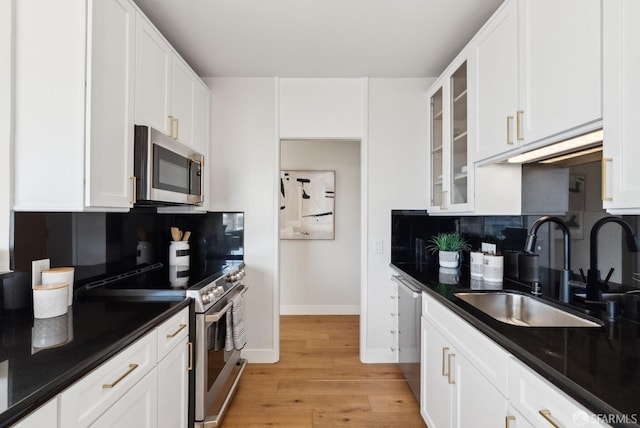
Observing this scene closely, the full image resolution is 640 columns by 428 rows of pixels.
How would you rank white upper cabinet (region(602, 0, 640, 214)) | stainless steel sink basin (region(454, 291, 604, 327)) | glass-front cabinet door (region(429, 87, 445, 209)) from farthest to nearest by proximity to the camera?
1. glass-front cabinet door (region(429, 87, 445, 209))
2. stainless steel sink basin (region(454, 291, 604, 327))
3. white upper cabinet (region(602, 0, 640, 214))

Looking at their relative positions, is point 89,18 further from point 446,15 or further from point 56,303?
Result: point 446,15

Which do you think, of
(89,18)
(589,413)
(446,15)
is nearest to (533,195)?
(446,15)

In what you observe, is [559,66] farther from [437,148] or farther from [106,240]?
[106,240]

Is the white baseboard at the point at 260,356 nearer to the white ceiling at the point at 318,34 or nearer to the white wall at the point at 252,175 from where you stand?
the white wall at the point at 252,175

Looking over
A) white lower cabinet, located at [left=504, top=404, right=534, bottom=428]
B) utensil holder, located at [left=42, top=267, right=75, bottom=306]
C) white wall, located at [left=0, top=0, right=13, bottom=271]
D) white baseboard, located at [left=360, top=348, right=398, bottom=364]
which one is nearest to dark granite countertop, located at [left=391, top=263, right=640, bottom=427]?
white lower cabinet, located at [left=504, top=404, right=534, bottom=428]

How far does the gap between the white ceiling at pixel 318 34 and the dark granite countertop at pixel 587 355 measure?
5.65 ft

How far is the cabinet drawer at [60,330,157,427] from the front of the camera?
86cm

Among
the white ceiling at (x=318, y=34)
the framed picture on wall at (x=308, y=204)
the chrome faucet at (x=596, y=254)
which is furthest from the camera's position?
the framed picture on wall at (x=308, y=204)

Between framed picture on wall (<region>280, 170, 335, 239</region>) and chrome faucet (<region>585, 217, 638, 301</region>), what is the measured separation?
2770 millimetres

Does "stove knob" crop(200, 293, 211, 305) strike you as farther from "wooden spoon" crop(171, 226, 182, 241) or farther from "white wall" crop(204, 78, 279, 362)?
"white wall" crop(204, 78, 279, 362)

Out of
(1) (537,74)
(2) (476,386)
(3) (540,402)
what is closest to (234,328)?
(2) (476,386)

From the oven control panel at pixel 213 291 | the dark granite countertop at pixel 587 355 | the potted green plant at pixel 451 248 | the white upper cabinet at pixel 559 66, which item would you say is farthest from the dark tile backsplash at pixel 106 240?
the white upper cabinet at pixel 559 66

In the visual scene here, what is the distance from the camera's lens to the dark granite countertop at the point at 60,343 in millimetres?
752

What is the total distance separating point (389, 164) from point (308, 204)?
1.48 meters
